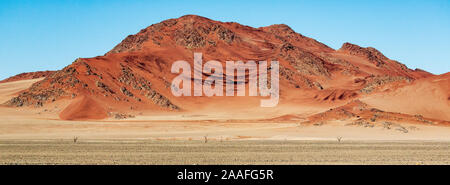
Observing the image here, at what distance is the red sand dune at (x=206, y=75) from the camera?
59.8 meters

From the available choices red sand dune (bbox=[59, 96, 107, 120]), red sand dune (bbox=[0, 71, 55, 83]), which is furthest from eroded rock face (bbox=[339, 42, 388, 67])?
red sand dune (bbox=[0, 71, 55, 83])

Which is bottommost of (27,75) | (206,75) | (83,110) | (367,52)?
(83,110)

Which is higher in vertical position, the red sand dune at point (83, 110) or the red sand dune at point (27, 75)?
the red sand dune at point (27, 75)

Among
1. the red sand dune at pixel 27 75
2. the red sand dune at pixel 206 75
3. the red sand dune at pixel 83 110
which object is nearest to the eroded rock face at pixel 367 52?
the red sand dune at pixel 206 75

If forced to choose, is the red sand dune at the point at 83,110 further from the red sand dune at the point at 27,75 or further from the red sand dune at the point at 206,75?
the red sand dune at the point at 27,75

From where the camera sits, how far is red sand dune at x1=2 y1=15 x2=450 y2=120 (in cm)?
5976

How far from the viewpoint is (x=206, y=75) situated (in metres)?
95.6

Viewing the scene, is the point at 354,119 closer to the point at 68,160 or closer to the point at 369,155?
the point at 369,155

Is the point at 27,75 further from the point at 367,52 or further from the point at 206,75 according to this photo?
the point at 367,52

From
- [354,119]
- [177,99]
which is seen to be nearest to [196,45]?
[177,99]

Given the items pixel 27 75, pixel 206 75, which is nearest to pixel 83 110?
pixel 206 75

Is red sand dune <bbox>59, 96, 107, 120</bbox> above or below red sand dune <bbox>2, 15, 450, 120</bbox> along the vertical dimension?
below

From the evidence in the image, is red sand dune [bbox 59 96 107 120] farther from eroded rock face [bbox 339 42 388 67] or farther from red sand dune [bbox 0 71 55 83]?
red sand dune [bbox 0 71 55 83]
